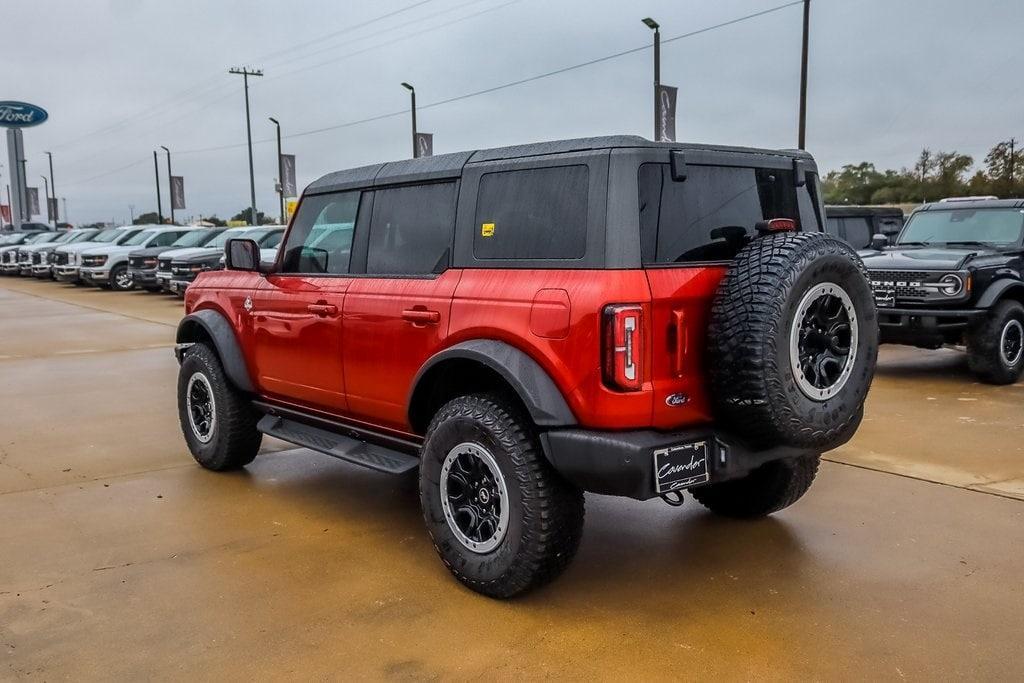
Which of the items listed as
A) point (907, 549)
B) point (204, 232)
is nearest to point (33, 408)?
point (907, 549)

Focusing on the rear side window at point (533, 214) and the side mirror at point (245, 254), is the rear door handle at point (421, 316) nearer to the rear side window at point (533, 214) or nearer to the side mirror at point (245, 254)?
the rear side window at point (533, 214)

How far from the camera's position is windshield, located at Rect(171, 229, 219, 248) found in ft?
71.6

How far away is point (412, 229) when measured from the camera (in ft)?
14.4

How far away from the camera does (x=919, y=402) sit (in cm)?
779

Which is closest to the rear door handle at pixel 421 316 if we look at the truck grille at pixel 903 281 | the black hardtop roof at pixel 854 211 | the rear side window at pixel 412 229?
the rear side window at pixel 412 229

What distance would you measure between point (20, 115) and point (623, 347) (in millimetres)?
65636

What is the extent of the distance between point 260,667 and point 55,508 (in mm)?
2509

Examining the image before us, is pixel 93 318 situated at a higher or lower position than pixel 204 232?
lower

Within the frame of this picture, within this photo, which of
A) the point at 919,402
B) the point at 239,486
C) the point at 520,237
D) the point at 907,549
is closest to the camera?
the point at 520,237

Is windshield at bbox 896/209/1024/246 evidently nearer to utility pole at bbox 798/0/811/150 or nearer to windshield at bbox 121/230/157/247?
utility pole at bbox 798/0/811/150

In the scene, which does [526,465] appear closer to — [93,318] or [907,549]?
[907,549]

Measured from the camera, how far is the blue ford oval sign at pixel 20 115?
57688 millimetres

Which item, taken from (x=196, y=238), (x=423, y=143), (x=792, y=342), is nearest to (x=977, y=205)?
(x=792, y=342)

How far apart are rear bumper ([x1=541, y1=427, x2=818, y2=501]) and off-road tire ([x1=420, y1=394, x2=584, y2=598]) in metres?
0.13
